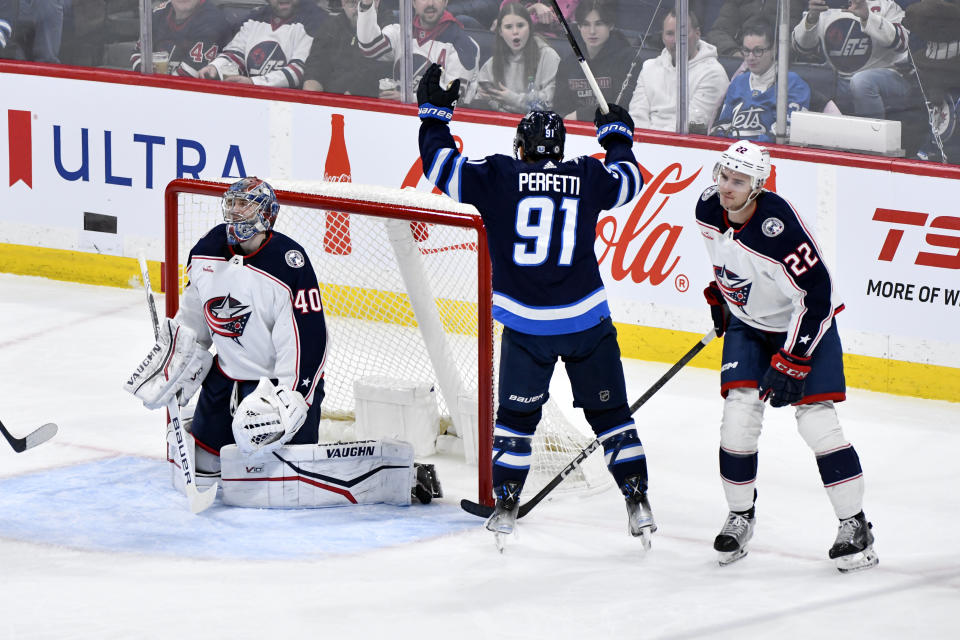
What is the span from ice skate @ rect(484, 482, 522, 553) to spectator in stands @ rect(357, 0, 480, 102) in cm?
278

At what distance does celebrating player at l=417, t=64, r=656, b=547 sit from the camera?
13.6 feet

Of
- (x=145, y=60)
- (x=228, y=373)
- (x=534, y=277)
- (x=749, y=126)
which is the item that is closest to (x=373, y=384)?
(x=228, y=373)

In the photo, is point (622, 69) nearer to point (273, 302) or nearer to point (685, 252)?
point (685, 252)

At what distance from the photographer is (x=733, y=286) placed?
13.5 ft

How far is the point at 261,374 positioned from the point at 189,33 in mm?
3148

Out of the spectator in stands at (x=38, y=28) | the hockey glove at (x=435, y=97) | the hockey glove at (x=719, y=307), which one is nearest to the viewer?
the hockey glove at (x=435, y=97)

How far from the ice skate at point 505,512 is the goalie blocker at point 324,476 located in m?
0.42

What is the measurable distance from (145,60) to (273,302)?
10.5 feet

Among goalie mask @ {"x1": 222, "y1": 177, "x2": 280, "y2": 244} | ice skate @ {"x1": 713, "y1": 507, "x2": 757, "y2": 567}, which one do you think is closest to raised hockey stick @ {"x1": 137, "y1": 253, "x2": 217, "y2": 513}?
goalie mask @ {"x1": 222, "y1": 177, "x2": 280, "y2": 244}

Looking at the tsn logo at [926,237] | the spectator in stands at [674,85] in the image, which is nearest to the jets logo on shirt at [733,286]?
the tsn logo at [926,237]

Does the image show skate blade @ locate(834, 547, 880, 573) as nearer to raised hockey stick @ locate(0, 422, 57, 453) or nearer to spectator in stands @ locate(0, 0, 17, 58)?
raised hockey stick @ locate(0, 422, 57, 453)

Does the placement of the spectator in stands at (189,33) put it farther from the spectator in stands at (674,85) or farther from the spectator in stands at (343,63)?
the spectator in stands at (674,85)

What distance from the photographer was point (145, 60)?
7.33m

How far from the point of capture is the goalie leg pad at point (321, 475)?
4.58 metres
